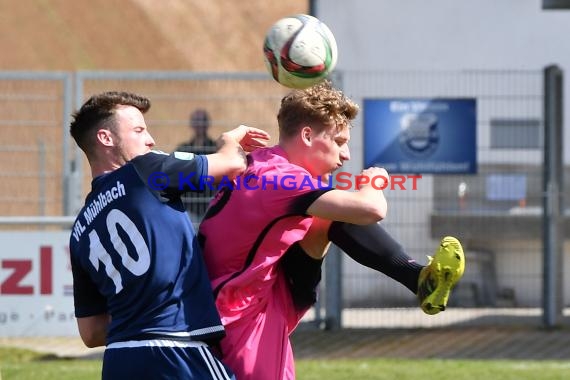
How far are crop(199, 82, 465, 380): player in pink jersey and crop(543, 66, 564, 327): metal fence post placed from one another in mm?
6822

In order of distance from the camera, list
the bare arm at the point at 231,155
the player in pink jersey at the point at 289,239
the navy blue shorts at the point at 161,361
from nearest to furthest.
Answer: the navy blue shorts at the point at 161,361 < the bare arm at the point at 231,155 < the player in pink jersey at the point at 289,239

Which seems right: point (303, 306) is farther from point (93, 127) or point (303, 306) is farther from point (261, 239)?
point (93, 127)

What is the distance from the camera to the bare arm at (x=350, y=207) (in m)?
4.40

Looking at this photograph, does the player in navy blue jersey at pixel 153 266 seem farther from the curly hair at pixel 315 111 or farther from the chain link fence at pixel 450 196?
the chain link fence at pixel 450 196

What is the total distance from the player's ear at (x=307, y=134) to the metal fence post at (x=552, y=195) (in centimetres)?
696

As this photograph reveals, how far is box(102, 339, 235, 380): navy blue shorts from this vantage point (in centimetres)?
426

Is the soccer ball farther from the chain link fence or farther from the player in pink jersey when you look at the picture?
the chain link fence

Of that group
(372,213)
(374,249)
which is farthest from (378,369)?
(372,213)

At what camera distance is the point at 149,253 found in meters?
4.28

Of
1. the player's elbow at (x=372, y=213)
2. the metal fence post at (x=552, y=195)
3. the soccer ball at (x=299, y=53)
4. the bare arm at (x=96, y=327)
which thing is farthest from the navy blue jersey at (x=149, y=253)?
the metal fence post at (x=552, y=195)

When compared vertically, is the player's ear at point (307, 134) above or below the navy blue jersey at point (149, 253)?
above

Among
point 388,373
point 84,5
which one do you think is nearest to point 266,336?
point 388,373

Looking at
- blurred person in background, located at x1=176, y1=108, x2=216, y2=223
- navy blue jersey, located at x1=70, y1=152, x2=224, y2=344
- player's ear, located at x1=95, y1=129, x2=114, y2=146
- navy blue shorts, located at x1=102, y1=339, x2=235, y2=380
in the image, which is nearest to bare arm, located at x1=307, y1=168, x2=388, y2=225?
navy blue jersey, located at x1=70, y1=152, x2=224, y2=344

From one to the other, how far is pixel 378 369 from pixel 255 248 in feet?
15.4
